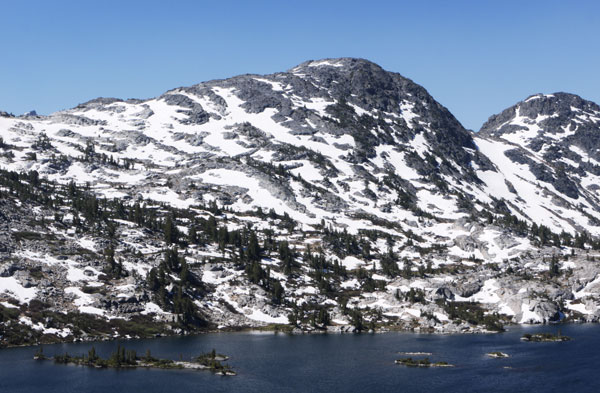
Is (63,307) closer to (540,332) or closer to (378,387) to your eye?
(378,387)

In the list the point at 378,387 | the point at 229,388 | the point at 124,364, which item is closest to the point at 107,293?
the point at 124,364

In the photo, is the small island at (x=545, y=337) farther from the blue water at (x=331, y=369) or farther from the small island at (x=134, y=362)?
the small island at (x=134, y=362)

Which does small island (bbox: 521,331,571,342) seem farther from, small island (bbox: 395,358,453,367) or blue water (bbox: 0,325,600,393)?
small island (bbox: 395,358,453,367)

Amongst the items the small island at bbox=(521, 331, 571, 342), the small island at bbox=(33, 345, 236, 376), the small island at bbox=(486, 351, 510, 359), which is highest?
the small island at bbox=(33, 345, 236, 376)

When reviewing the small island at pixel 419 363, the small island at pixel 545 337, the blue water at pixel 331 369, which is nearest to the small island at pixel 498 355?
the blue water at pixel 331 369

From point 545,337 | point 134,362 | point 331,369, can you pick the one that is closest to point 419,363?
point 331,369

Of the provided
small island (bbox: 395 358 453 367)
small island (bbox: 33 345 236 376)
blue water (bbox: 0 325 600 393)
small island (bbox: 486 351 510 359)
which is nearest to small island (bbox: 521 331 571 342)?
blue water (bbox: 0 325 600 393)
